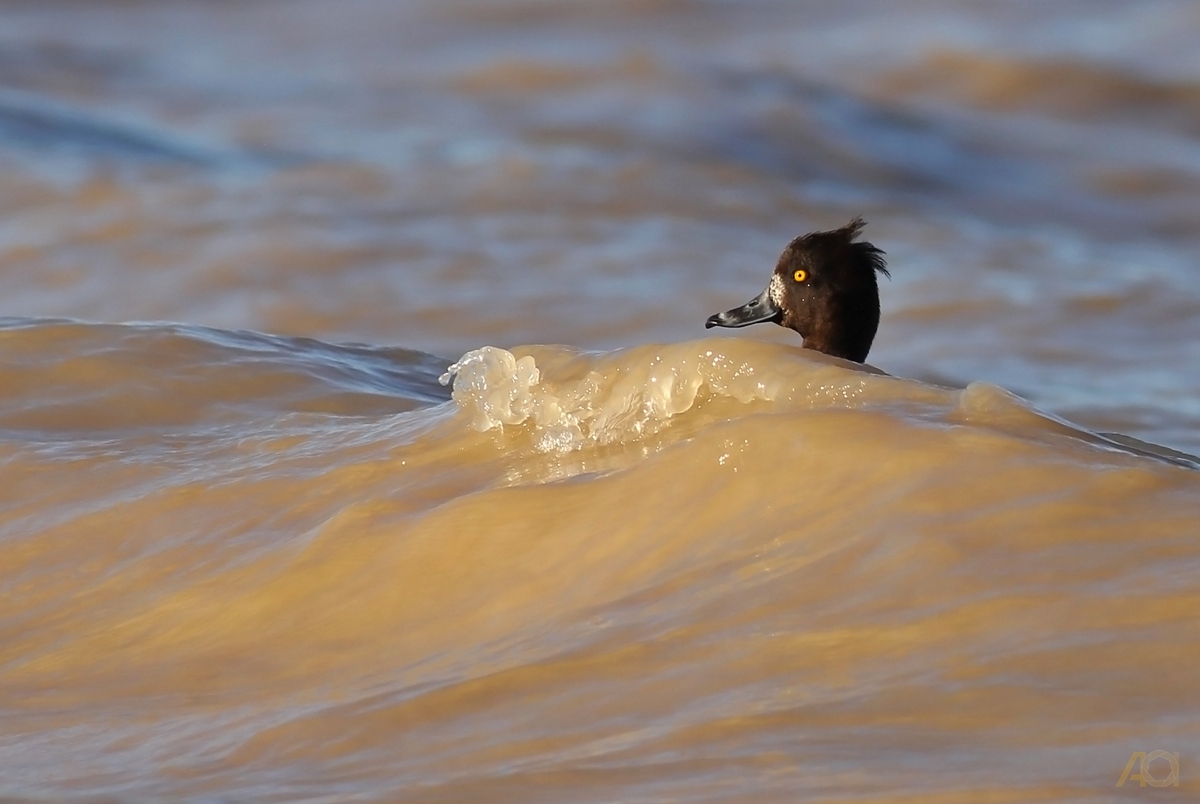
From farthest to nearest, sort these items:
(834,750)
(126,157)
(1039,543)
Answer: (126,157)
(1039,543)
(834,750)

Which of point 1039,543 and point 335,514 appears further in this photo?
point 335,514

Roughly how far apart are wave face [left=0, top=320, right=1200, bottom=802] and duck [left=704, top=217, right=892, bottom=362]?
1792mm

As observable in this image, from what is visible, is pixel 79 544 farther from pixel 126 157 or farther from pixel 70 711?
pixel 126 157

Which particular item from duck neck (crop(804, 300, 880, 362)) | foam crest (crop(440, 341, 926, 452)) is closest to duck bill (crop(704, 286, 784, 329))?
duck neck (crop(804, 300, 880, 362))

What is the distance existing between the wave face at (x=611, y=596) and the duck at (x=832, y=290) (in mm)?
1792

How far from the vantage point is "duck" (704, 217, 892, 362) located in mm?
5973

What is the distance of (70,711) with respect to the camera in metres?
3.44

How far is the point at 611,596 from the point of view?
351 centimetres

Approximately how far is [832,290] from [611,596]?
2689 mm

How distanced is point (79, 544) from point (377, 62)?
12.3m

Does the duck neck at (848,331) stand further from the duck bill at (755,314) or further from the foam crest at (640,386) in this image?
the foam crest at (640,386)

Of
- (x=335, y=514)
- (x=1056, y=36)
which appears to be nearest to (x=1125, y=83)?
(x=1056, y=36)

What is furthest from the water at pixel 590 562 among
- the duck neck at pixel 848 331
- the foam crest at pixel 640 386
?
the duck neck at pixel 848 331

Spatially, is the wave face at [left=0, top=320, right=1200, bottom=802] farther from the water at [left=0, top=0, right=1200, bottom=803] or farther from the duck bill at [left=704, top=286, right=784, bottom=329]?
the duck bill at [left=704, top=286, right=784, bottom=329]
